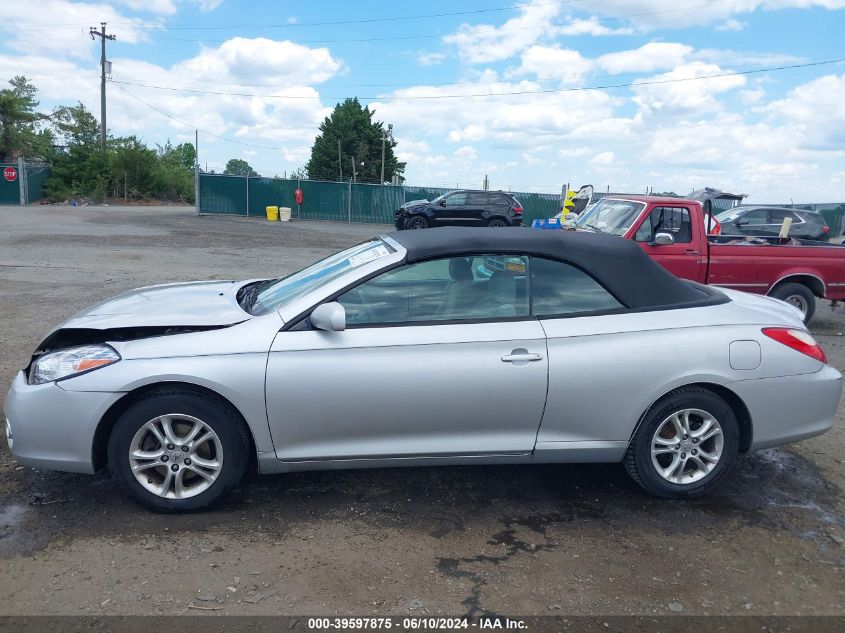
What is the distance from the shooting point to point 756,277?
29.9ft

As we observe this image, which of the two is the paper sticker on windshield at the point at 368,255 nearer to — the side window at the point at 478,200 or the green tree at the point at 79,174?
the side window at the point at 478,200

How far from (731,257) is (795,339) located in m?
5.25

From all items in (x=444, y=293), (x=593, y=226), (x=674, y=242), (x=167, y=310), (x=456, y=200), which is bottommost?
(x=167, y=310)

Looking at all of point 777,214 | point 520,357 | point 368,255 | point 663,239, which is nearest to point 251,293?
point 368,255

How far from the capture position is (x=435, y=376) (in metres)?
3.79

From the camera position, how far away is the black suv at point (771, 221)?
20.9 m

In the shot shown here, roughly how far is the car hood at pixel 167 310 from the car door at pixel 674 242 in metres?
6.04

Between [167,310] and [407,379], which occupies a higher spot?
[167,310]

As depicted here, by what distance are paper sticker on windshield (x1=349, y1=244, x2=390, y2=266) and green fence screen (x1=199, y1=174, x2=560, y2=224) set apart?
31510mm

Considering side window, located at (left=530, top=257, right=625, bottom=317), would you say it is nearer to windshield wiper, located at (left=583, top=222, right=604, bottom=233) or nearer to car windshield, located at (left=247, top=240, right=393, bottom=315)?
car windshield, located at (left=247, top=240, right=393, bottom=315)

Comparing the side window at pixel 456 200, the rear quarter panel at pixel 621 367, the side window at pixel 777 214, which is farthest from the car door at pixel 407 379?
the side window at pixel 456 200

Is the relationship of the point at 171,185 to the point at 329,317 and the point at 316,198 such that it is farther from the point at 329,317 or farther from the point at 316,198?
the point at 329,317

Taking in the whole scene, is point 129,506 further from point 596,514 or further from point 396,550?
point 596,514

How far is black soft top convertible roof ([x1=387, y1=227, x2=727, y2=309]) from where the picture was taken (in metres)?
4.11
